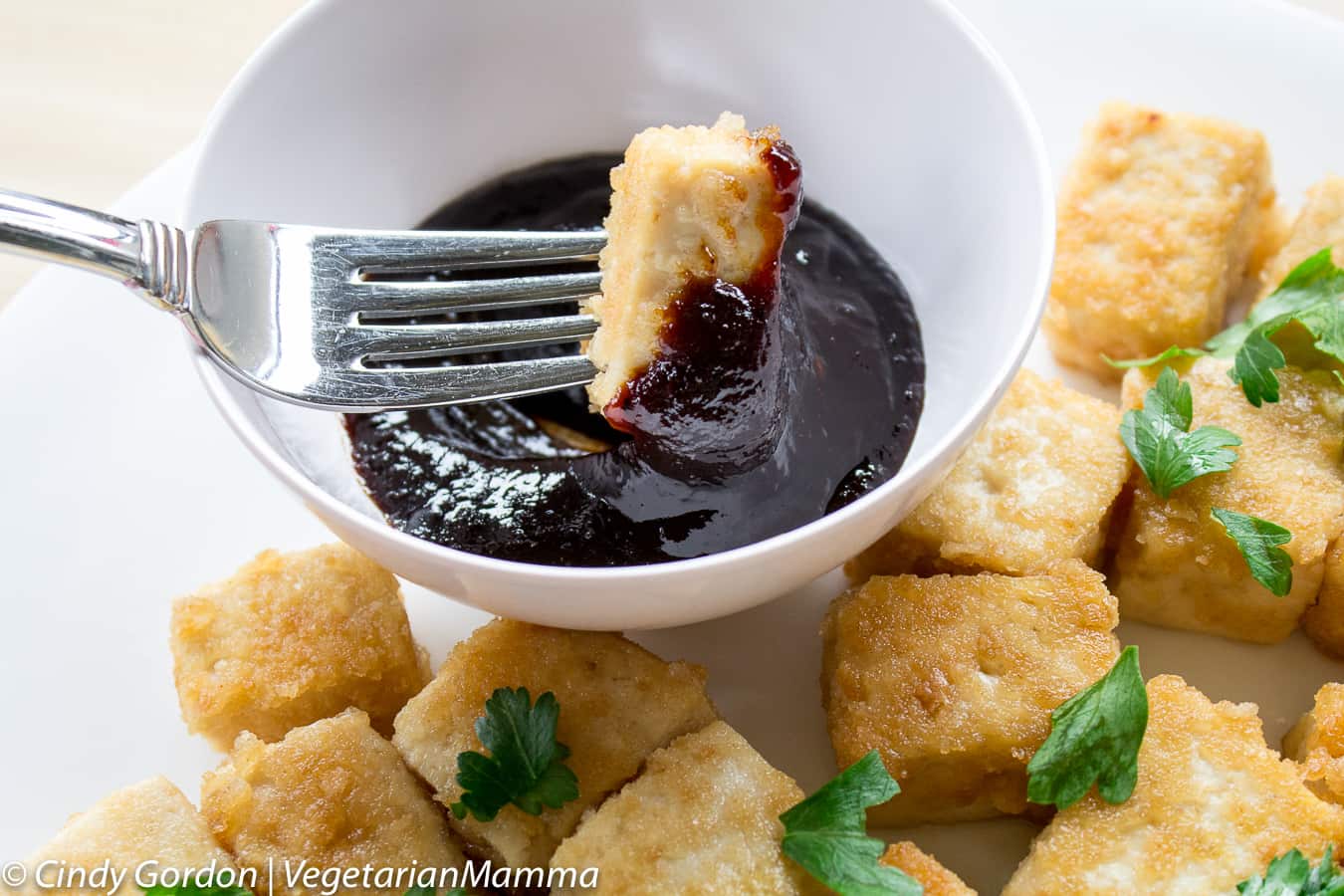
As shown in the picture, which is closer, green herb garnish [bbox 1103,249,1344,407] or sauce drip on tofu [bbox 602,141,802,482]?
sauce drip on tofu [bbox 602,141,802,482]

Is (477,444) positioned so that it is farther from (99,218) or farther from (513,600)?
(99,218)

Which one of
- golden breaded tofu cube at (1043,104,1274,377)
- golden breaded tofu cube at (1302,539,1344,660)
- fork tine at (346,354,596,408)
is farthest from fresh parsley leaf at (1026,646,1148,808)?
fork tine at (346,354,596,408)

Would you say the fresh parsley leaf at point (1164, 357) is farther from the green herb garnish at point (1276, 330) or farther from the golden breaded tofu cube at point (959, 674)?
the golden breaded tofu cube at point (959, 674)

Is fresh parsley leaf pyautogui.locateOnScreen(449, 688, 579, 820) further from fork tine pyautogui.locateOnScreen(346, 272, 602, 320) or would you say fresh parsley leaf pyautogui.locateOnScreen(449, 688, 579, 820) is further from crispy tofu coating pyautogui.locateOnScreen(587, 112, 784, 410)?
fork tine pyautogui.locateOnScreen(346, 272, 602, 320)

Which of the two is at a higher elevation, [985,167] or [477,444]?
[985,167]

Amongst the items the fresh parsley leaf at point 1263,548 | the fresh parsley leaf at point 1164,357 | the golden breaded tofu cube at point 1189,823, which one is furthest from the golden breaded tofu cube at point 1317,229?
the golden breaded tofu cube at point 1189,823

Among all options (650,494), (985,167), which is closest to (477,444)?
(650,494)
